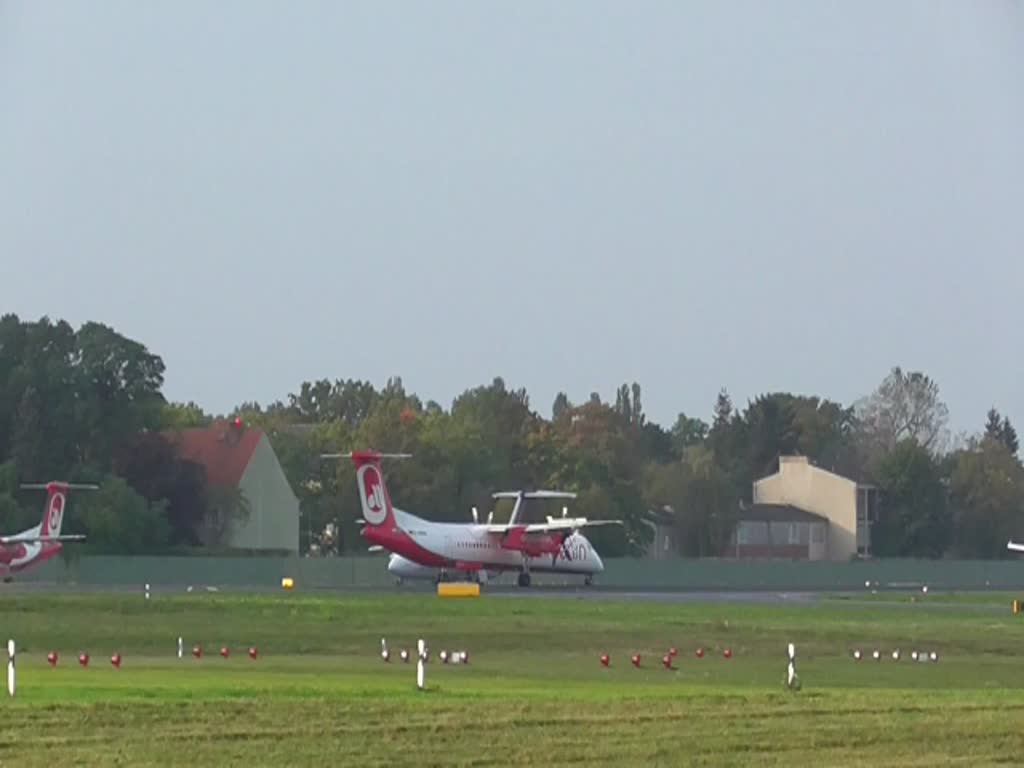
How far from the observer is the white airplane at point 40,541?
89.9 metres

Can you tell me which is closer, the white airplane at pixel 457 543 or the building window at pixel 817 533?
the white airplane at pixel 457 543

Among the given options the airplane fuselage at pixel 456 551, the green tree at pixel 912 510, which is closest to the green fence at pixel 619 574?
the airplane fuselage at pixel 456 551

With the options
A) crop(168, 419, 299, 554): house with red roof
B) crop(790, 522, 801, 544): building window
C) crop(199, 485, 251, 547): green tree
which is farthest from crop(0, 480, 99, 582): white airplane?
crop(790, 522, 801, 544): building window

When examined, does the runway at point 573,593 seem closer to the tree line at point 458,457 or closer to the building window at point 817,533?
the tree line at point 458,457

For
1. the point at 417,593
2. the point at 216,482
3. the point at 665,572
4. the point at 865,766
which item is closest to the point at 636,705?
the point at 865,766

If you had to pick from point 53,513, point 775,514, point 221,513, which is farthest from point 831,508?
point 53,513

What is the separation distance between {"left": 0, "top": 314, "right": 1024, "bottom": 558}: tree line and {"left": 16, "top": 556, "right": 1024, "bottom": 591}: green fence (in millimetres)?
3710

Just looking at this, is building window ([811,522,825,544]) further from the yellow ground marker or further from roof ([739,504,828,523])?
the yellow ground marker

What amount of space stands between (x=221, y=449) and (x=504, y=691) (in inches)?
3452

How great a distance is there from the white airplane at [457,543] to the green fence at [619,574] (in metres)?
4.02

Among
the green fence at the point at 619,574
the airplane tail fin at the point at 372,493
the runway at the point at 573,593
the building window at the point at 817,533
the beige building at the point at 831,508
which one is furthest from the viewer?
the building window at the point at 817,533

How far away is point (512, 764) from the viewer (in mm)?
22406

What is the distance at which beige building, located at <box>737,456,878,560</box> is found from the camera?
146m

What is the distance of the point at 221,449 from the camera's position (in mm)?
118812
